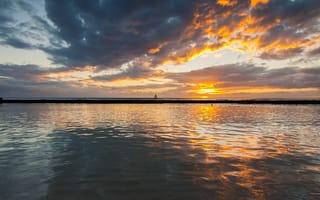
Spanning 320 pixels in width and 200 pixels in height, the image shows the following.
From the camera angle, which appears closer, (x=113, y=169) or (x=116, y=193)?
(x=116, y=193)

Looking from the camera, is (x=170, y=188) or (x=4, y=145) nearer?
(x=170, y=188)

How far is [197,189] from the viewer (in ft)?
20.9

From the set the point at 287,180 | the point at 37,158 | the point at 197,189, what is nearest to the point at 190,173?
the point at 197,189

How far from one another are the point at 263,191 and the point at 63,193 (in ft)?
22.8

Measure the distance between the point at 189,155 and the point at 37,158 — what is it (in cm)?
830

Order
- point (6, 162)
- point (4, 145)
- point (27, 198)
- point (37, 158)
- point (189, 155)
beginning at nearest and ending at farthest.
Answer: point (27, 198)
point (6, 162)
point (37, 158)
point (189, 155)
point (4, 145)

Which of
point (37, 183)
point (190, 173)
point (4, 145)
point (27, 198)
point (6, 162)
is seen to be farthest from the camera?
point (4, 145)

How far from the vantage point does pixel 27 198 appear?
18.8ft

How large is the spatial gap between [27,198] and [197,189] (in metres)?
5.67

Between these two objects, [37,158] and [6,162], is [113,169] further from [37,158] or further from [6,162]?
[6,162]

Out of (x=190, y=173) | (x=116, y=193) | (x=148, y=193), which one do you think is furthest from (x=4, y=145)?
(x=190, y=173)

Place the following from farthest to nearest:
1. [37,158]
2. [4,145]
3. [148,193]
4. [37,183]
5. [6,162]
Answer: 1. [4,145]
2. [37,158]
3. [6,162]
4. [37,183]
5. [148,193]

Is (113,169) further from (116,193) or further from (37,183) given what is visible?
(37,183)


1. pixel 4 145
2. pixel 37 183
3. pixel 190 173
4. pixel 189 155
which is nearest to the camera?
pixel 37 183
